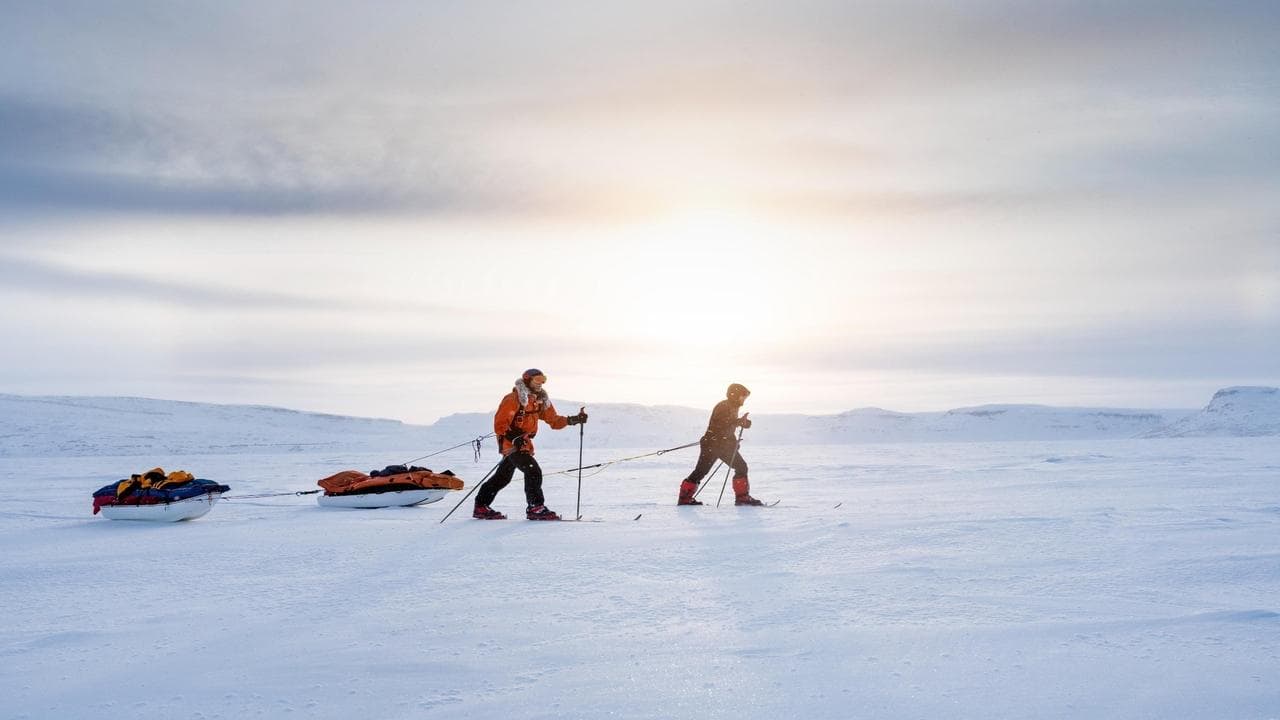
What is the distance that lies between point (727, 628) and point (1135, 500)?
23.6ft

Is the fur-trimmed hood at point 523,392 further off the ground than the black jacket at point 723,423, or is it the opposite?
the fur-trimmed hood at point 523,392

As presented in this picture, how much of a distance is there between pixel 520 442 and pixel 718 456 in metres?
2.75

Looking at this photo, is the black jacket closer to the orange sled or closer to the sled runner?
the orange sled

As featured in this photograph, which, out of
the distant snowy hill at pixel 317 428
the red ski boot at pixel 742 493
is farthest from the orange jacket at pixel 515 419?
the distant snowy hill at pixel 317 428

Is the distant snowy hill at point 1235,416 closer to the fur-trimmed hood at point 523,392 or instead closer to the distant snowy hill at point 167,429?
the distant snowy hill at point 167,429

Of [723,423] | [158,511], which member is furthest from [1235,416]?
[158,511]

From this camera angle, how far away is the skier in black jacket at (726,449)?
9.93m

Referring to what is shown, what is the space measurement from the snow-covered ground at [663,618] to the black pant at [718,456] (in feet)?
6.18

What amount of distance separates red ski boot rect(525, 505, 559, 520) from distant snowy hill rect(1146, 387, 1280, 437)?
7747cm

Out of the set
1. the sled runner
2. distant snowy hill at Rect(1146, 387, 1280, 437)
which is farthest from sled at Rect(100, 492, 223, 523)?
distant snowy hill at Rect(1146, 387, 1280, 437)

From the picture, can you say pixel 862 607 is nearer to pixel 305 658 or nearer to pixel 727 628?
pixel 727 628

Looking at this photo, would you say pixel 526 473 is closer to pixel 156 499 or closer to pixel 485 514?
pixel 485 514

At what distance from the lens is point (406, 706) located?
3.00 m

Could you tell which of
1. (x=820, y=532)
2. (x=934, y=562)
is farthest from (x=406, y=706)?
(x=820, y=532)
